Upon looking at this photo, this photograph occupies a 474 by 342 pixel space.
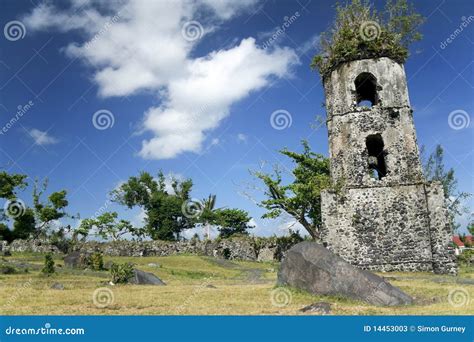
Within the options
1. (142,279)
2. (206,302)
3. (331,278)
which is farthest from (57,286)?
(331,278)

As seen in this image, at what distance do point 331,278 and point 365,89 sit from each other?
14719 millimetres

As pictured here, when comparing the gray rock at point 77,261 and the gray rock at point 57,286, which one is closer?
the gray rock at point 57,286

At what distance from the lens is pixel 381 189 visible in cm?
1917

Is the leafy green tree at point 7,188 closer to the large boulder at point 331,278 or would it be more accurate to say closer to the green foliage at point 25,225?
the green foliage at point 25,225

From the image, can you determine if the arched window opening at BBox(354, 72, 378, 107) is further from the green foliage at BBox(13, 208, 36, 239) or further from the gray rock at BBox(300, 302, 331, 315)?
the green foliage at BBox(13, 208, 36, 239)

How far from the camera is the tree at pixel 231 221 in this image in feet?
163

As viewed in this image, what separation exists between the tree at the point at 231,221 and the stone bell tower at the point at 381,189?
1193 inches

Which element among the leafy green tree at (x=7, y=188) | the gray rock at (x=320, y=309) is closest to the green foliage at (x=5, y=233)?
the leafy green tree at (x=7, y=188)

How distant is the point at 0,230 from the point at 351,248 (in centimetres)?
3006

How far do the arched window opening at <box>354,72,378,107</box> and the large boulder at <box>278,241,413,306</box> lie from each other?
12.7 meters

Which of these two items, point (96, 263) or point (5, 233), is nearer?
point (96, 263)

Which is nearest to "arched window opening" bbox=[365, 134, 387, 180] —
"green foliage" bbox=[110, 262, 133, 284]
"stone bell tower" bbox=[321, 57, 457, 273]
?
"stone bell tower" bbox=[321, 57, 457, 273]

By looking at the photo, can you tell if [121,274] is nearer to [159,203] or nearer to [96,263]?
[96,263]

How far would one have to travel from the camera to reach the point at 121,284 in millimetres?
13789
